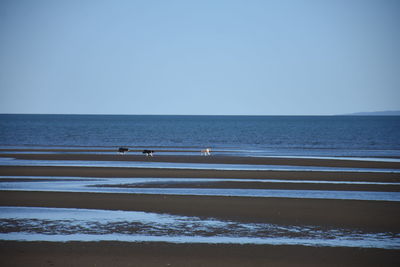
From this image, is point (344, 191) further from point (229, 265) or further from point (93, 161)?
point (93, 161)

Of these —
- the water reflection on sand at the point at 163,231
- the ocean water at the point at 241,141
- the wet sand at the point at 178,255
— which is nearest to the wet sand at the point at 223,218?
the wet sand at the point at 178,255

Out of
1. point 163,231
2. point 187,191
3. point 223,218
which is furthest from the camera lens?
point 187,191

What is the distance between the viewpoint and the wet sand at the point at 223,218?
11461 millimetres

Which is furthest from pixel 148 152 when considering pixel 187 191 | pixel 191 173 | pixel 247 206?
pixel 247 206

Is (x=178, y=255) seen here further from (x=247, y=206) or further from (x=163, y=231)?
(x=247, y=206)

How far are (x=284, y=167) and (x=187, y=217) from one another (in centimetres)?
1815

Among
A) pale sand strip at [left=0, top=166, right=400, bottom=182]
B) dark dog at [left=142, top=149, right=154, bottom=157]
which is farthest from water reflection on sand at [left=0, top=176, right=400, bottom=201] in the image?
dark dog at [left=142, top=149, right=154, bottom=157]

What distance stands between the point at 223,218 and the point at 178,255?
14.3 feet

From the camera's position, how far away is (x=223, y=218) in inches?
632

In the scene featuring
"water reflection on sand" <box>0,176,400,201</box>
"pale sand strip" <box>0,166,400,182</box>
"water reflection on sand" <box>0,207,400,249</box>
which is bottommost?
"water reflection on sand" <box>0,207,400,249</box>

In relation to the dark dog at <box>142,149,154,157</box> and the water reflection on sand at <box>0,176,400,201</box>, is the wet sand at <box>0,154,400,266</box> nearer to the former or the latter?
the water reflection on sand at <box>0,176,400,201</box>

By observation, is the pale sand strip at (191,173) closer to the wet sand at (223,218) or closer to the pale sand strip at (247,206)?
the wet sand at (223,218)

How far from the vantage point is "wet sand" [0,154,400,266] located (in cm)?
1146

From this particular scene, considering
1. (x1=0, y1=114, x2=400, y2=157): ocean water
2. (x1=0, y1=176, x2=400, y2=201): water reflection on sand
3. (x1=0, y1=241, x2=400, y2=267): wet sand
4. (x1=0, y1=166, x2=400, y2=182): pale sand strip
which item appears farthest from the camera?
(x1=0, y1=114, x2=400, y2=157): ocean water
